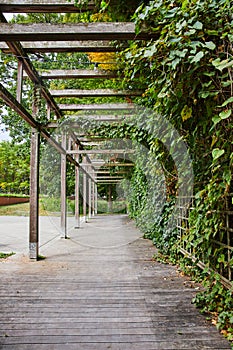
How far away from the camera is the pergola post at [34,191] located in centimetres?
481

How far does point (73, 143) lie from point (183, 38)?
6677mm

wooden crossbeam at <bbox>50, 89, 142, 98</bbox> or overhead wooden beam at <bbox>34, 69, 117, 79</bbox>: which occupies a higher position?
overhead wooden beam at <bbox>34, 69, 117, 79</bbox>

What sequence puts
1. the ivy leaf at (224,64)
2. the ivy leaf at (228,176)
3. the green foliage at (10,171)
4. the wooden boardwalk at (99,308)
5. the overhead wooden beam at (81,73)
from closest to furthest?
the ivy leaf at (224,64)
the ivy leaf at (228,176)
the wooden boardwalk at (99,308)
the overhead wooden beam at (81,73)
the green foliage at (10,171)

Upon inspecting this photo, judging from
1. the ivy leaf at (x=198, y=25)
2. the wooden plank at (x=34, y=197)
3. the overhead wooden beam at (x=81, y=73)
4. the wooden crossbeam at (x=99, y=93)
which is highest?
the overhead wooden beam at (x=81, y=73)

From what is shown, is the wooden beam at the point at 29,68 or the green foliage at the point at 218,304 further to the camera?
the wooden beam at the point at 29,68

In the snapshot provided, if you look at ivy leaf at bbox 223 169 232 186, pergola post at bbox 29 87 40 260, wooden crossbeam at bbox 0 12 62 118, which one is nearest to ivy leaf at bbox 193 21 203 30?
ivy leaf at bbox 223 169 232 186

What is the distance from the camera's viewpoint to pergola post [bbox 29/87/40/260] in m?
4.81

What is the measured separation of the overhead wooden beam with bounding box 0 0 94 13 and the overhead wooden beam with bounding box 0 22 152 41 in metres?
0.49

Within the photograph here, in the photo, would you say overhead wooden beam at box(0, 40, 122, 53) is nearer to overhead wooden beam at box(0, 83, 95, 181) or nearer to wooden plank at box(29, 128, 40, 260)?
overhead wooden beam at box(0, 83, 95, 181)

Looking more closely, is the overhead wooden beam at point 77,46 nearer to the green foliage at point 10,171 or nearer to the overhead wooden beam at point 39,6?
the overhead wooden beam at point 39,6

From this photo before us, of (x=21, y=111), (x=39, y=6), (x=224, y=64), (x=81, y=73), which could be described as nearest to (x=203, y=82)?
(x=224, y=64)

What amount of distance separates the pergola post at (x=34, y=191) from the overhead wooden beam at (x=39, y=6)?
1.87 meters

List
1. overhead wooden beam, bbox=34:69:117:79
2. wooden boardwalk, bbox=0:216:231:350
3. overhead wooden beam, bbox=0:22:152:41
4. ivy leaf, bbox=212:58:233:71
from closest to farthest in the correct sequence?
1. ivy leaf, bbox=212:58:233:71
2. wooden boardwalk, bbox=0:216:231:350
3. overhead wooden beam, bbox=0:22:152:41
4. overhead wooden beam, bbox=34:69:117:79

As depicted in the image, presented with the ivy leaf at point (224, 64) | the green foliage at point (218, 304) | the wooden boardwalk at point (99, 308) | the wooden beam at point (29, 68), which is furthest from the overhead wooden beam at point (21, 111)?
the green foliage at point (218, 304)
